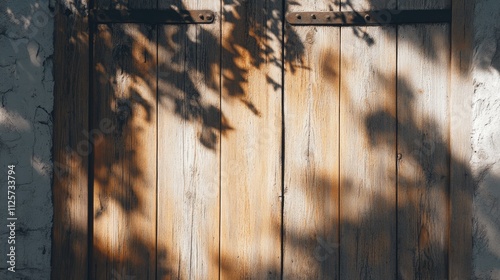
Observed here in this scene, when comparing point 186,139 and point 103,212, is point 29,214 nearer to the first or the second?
point 103,212

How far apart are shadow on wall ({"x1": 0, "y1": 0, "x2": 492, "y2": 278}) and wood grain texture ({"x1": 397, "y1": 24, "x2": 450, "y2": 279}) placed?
20 cm

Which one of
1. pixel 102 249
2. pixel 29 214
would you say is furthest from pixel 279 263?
pixel 29 214

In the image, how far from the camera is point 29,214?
2633 millimetres

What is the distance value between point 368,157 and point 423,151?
23 centimetres

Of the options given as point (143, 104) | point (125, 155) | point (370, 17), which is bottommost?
point (125, 155)

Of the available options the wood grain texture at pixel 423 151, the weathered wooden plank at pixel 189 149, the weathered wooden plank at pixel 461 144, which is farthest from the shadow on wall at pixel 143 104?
the weathered wooden plank at pixel 461 144

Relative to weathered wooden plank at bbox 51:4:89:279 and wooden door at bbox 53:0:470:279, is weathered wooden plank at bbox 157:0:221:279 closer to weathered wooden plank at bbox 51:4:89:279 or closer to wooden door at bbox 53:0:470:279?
wooden door at bbox 53:0:470:279

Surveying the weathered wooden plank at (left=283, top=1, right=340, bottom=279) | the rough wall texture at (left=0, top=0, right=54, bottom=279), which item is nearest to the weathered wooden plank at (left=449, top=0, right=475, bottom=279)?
the weathered wooden plank at (left=283, top=1, right=340, bottom=279)

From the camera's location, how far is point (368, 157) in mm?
2627

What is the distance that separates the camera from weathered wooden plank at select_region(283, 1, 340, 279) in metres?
2.63

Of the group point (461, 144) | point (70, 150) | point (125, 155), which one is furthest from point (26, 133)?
point (461, 144)

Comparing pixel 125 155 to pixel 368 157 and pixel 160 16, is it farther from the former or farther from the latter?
pixel 368 157

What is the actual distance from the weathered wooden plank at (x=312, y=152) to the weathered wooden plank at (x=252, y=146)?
5cm

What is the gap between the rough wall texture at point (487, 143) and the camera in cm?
251
